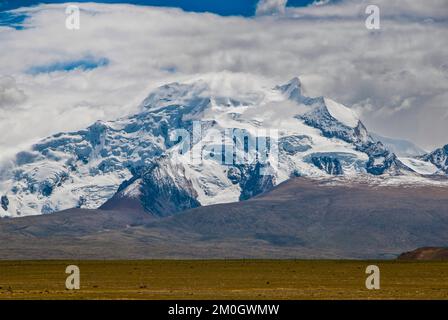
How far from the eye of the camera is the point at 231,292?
379 feet

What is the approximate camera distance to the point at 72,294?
108188mm
